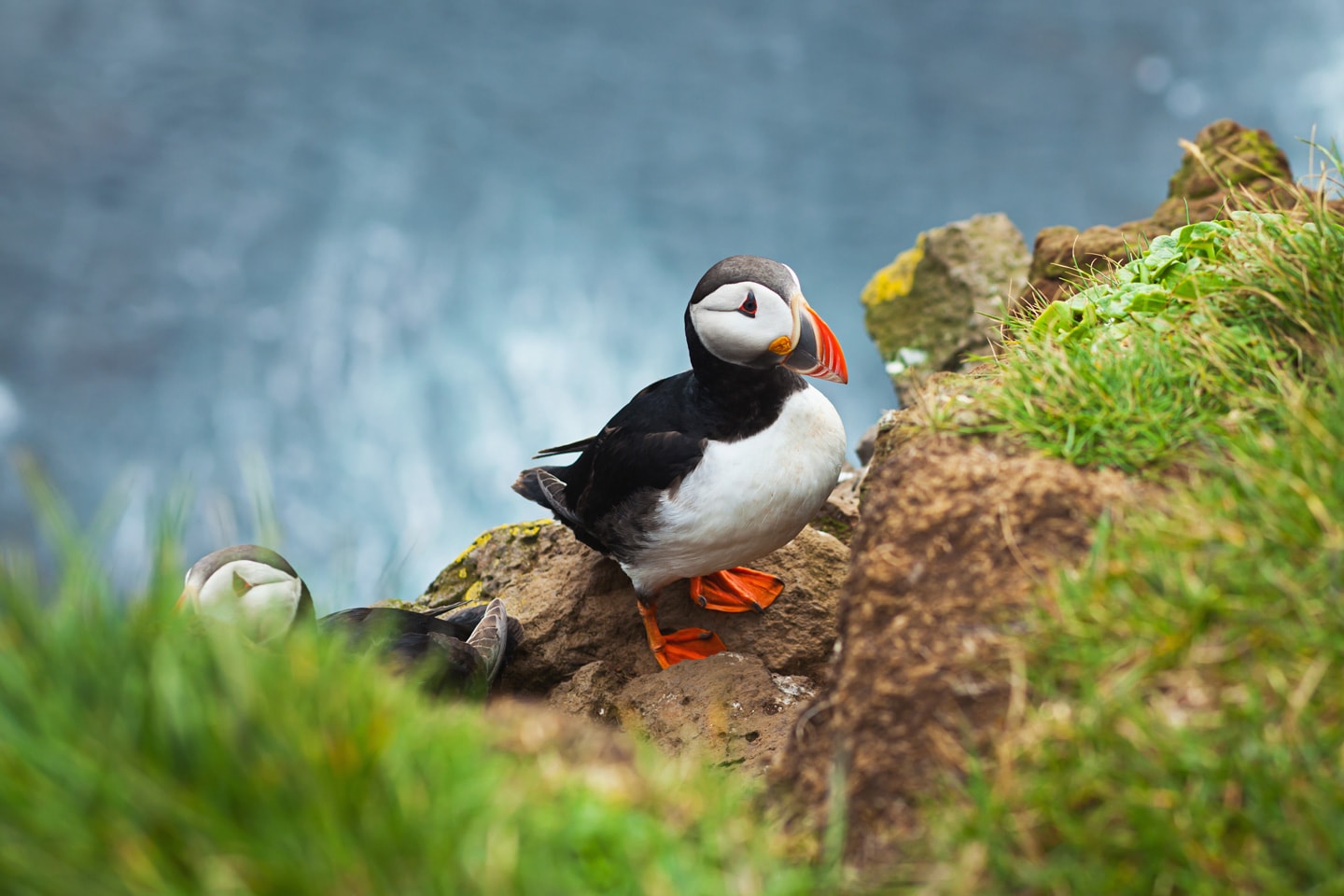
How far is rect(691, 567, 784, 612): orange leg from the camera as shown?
544 centimetres

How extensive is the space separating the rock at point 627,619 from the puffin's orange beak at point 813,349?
56.9 inches

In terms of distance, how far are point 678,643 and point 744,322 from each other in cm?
179

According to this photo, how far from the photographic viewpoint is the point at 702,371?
4887 mm

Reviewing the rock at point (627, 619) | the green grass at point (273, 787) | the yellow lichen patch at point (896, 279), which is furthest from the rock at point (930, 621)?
the yellow lichen patch at point (896, 279)

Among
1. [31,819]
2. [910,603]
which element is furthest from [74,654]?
[910,603]

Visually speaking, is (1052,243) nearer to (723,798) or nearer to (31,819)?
(723,798)

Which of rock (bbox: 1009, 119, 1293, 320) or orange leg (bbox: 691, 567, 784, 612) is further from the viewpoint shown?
rock (bbox: 1009, 119, 1293, 320)

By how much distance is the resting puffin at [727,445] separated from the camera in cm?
460

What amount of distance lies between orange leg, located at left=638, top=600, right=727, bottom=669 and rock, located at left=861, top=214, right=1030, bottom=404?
13.5ft

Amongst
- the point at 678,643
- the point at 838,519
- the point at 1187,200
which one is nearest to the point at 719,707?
the point at 678,643

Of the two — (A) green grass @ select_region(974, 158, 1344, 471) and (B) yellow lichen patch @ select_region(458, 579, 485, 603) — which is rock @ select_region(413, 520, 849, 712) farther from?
(A) green grass @ select_region(974, 158, 1344, 471)

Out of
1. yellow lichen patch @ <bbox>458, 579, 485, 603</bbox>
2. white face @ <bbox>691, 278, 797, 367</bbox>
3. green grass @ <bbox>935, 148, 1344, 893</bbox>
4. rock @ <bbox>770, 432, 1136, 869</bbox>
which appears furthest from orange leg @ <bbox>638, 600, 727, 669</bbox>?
green grass @ <bbox>935, 148, 1344, 893</bbox>

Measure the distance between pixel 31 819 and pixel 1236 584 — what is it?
2514 millimetres

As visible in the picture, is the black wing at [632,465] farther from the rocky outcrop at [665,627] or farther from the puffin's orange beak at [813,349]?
the puffin's orange beak at [813,349]
